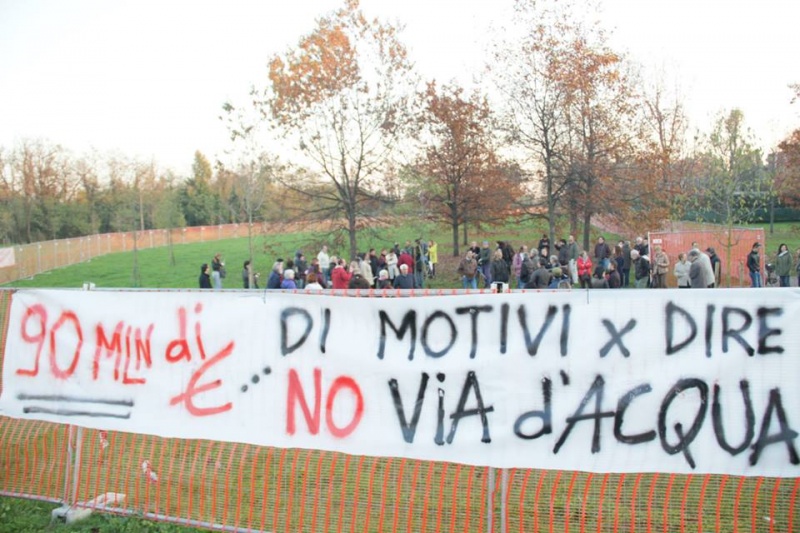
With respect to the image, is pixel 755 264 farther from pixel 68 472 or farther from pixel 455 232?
pixel 68 472

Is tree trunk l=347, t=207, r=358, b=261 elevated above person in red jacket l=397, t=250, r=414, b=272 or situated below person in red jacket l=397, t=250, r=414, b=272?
above

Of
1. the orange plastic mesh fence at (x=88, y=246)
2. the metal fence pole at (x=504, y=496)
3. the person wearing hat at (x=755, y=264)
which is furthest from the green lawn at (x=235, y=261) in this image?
the metal fence pole at (x=504, y=496)

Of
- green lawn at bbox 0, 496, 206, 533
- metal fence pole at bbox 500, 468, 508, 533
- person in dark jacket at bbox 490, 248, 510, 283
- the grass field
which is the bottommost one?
green lawn at bbox 0, 496, 206, 533

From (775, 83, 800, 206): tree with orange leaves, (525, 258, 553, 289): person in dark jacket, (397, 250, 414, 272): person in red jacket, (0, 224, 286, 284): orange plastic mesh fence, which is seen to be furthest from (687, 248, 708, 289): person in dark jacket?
(775, 83, 800, 206): tree with orange leaves

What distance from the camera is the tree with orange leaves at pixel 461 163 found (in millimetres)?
25859

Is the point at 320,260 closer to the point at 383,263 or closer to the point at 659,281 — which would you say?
the point at 383,263

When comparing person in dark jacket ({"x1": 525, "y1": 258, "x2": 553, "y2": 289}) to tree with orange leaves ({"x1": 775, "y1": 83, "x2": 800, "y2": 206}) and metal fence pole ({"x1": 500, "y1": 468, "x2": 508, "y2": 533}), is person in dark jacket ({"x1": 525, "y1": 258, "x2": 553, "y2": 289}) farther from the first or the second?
tree with orange leaves ({"x1": 775, "y1": 83, "x2": 800, "y2": 206})

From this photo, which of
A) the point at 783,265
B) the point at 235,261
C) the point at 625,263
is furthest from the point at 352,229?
the point at 235,261

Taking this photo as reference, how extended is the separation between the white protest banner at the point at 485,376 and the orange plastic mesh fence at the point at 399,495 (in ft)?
1.66

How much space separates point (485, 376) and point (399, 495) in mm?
1410

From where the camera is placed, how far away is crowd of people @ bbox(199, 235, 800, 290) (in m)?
15.5

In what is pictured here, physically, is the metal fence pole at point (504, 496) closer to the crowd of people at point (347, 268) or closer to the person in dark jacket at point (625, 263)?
the crowd of people at point (347, 268)

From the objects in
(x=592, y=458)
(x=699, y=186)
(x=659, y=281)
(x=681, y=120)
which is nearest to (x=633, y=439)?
(x=592, y=458)

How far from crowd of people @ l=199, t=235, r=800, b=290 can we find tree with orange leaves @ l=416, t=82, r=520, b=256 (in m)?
3.27
